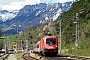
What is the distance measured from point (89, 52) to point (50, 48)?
6047mm

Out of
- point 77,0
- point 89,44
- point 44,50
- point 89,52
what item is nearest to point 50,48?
point 44,50

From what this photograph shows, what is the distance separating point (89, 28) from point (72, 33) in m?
18.0

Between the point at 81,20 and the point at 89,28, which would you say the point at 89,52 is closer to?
the point at 89,28

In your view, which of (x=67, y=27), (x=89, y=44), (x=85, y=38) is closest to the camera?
(x=89, y=44)

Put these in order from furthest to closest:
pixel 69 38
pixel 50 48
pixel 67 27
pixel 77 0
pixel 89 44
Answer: pixel 77 0 < pixel 67 27 < pixel 69 38 < pixel 89 44 < pixel 50 48

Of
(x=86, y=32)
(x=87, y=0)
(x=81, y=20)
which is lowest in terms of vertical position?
(x=86, y=32)

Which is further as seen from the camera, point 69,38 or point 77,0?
point 77,0

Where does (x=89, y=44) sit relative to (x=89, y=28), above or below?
below

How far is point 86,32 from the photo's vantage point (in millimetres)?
68062

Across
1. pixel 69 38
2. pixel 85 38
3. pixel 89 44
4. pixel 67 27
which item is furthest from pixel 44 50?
pixel 67 27

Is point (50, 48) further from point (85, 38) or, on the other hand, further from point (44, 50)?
point (85, 38)

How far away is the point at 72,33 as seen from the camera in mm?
87188

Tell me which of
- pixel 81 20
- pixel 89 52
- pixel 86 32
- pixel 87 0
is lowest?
pixel 89 52

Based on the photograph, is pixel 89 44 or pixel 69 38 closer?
pixel 89 44
